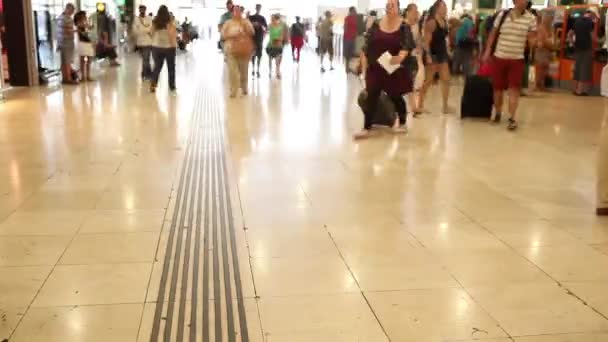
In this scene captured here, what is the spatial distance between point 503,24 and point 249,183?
13.6 feet

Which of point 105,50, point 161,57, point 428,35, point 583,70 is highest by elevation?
point 428,35

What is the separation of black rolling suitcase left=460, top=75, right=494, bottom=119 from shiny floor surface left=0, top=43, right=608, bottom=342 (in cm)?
82

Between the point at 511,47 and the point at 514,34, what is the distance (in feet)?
0.50

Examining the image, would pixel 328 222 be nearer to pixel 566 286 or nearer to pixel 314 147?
pixel 566 286

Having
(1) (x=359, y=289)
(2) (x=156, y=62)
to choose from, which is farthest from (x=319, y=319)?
(2) (x=156, y=62)

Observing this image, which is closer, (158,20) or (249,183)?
(249,183)

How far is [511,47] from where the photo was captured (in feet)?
24.4

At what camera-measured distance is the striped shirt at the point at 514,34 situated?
24.1 ft

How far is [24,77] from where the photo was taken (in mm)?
12062

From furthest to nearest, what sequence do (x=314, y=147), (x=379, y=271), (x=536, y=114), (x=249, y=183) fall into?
(x=536, y=114) < (x=314, y=147) < (x=249, y=183) < (x=379, y=271)

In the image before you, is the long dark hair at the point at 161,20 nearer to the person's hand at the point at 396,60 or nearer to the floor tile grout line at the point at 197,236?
the floor tile grout line at the point at 197,236

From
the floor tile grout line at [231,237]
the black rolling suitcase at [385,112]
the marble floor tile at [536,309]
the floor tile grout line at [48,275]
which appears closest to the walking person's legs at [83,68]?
the floor tile grout line at [231,237]

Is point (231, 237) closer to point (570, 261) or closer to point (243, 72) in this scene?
point (570, 261)

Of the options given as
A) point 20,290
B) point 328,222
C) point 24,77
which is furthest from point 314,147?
point 24,77
